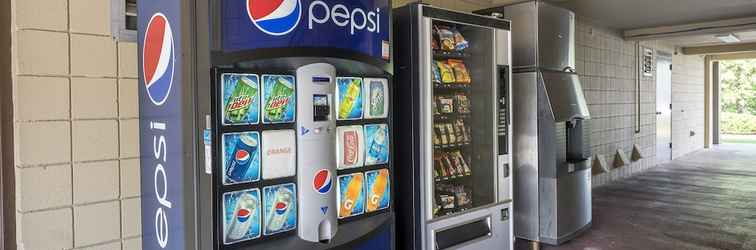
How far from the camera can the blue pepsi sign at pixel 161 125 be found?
181 centimetres

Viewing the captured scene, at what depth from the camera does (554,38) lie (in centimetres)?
394

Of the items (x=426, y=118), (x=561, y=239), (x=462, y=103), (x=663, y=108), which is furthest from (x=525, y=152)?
(x=663, y=108)

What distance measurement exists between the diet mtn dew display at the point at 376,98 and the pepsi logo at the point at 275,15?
471 mm

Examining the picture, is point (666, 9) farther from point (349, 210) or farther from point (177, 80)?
point (177, 80)

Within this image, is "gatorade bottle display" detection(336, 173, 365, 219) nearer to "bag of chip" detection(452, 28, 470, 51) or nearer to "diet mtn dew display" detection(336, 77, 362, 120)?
"diet mtn dew display" detection(336, 77, 362, 120)

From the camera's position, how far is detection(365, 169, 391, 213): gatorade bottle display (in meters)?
2.23

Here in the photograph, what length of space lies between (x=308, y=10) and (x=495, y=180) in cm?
169

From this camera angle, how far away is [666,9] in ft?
17.6

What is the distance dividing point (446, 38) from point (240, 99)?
4.84 feet

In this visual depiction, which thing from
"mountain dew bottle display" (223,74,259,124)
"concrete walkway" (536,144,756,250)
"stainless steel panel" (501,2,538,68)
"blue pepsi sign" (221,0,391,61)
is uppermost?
"stainless steel panel" (501,2,538,68)

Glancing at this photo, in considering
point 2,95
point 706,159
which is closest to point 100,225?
point 2,95

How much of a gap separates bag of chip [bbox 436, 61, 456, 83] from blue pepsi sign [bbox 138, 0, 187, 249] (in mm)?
1496

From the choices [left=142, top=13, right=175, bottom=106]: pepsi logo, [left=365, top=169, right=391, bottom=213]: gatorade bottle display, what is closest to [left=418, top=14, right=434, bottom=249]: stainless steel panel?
[left=365, top=169, right=391, bottom=213]: gatorade bottle display

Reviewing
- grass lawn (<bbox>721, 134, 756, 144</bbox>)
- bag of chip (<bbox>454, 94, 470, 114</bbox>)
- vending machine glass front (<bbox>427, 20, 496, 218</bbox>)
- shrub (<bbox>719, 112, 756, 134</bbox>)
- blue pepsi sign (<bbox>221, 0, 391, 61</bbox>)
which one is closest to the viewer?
blue pepsi sign (<bbox>221, 0, 391, 61</bbox>)
